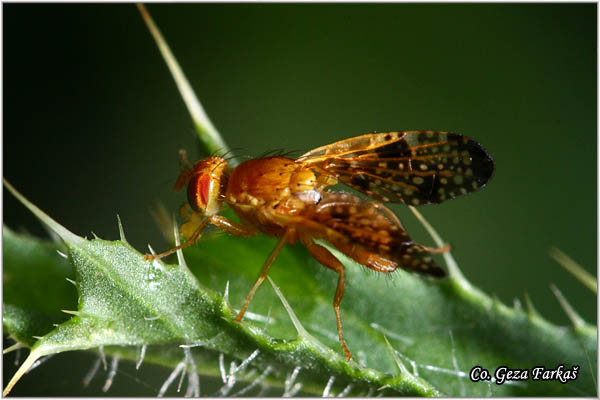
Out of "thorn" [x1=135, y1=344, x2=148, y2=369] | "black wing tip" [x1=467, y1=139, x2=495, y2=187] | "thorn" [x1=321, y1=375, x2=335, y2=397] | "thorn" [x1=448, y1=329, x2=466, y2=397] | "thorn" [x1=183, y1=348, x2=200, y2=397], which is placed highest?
"black wing tip" [x1=467, y1=139, x2=495, y2=187]

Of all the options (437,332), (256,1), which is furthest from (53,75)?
(437,332)

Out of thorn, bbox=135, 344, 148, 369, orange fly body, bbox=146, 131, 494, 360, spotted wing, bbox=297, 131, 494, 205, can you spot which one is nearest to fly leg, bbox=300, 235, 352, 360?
orange fly body, bbox=146, 131, 494, 360

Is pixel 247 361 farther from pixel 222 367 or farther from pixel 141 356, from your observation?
pixel 141 356

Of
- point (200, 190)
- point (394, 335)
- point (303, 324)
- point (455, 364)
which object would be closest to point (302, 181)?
point (200, 190)

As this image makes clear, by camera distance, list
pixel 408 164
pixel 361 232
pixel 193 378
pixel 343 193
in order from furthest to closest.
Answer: pixel 408 164 → pixel 343 193 → pixel 361 232 → pixel 193 378

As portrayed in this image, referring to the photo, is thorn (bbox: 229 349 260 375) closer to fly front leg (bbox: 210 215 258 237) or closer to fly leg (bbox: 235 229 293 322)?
fly leg (bbox: 235 229 293 322)

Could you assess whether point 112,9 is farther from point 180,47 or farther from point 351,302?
point 351,302
